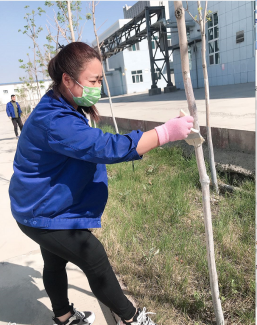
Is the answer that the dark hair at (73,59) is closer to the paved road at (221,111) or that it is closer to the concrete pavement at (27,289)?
the concrete pavement at (27,289)

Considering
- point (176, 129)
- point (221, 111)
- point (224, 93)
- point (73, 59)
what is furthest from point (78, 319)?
point (224, 93)

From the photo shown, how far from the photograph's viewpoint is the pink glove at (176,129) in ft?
3.84

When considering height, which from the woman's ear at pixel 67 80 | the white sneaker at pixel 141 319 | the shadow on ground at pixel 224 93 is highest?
the woman's ear at pixel 67 80

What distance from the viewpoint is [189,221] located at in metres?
2.62

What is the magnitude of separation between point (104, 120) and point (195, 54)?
40.2 ft

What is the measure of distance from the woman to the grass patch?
0.47 m

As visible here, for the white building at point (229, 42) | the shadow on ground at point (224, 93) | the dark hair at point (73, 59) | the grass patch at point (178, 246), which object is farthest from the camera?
the white building at point (229, 42)

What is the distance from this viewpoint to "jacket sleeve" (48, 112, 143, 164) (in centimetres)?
117

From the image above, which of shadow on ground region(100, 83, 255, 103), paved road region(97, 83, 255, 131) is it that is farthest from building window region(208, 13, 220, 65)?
paved road region(97, 83, 255, 131)

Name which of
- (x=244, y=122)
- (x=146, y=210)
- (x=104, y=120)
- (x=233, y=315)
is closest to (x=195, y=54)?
(x=104, y=120)

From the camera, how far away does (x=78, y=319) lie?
177 centimetres

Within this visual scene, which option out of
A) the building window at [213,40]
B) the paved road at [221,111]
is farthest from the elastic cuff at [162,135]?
the building window at [213,40]

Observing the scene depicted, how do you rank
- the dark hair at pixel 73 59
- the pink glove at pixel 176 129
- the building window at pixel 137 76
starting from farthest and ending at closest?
the building window at pixel 137 76 < the dark hair at pixel 73 59 < the pink glove at pixel 176 129

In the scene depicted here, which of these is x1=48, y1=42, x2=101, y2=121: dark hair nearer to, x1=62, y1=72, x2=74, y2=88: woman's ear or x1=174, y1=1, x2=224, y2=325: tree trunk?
x1=62, y1=72, x2=74, y2=88: woman's ear
